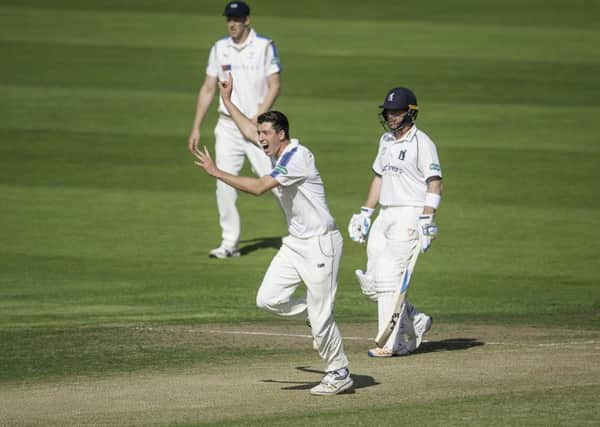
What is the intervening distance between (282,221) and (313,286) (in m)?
7.25

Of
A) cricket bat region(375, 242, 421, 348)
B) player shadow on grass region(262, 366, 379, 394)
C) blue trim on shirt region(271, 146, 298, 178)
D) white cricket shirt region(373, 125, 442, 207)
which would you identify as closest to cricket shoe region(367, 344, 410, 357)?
cricket bat region(375, 242, 421, 348)

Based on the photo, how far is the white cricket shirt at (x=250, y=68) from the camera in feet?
44.0

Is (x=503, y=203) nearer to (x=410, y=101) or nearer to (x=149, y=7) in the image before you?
(x=410, y=101)

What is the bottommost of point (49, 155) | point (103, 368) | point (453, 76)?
point (103, 368)

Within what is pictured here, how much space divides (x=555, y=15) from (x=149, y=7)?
316 inches

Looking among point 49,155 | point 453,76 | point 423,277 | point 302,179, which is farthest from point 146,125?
point 302,179

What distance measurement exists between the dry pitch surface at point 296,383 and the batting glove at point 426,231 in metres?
0.87

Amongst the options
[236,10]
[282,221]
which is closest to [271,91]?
[236,10]

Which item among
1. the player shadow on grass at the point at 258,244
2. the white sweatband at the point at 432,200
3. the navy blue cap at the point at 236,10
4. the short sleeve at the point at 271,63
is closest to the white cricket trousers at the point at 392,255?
the white sweatband at the point at 432,200

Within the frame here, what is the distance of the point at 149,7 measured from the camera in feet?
82.1

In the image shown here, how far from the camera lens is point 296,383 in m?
8.59

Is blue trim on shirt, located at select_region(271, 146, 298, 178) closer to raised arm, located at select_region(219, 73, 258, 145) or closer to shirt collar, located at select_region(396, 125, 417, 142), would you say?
raised arm, located at select_region(219, 73, 258, 145)

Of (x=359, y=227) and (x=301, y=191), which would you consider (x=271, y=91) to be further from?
(x=301, y=191)

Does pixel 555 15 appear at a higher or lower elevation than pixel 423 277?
higher
